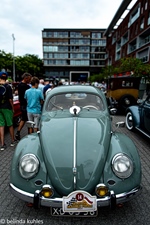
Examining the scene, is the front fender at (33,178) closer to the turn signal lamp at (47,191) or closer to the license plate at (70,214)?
the turn signal lamp at (47,191)

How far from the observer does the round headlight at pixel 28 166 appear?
2.19 m

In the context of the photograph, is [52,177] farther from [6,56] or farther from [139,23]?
[6,56]

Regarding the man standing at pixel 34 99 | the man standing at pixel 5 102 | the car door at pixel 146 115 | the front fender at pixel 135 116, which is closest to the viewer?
the man standing at pixel 5 102

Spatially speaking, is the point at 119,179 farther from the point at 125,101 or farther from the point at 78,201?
the point at 125,101

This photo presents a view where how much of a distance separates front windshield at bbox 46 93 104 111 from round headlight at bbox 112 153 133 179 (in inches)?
58.3

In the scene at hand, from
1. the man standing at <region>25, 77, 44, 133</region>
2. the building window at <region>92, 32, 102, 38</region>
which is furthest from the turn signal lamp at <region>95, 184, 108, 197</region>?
the building window at <region>92, 32, 102, 38</region>

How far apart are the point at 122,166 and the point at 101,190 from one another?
0.41 metres

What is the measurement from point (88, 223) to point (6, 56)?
4759 cm

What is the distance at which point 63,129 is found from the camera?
8.68 ft

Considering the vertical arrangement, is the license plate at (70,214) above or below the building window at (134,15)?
below

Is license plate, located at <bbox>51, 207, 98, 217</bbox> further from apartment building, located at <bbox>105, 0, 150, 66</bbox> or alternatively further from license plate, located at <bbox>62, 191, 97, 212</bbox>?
apartment building, located at <bbox>105, 0, 150, 66</bbox>

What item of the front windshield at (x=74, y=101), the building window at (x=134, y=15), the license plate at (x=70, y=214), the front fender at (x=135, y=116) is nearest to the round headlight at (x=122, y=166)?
the license plate at (x=70, y=214)

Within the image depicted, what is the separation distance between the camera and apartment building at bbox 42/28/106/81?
70.4 meters

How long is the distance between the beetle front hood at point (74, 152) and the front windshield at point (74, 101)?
85 cm
